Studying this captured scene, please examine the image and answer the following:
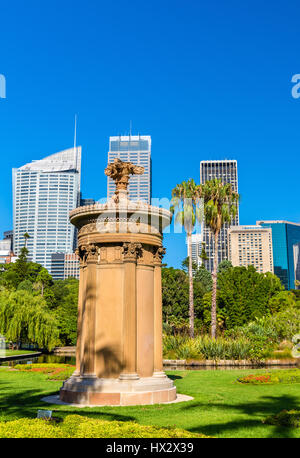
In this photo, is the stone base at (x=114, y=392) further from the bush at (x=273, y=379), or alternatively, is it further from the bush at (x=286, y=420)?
the bush at (x=273, y=379)

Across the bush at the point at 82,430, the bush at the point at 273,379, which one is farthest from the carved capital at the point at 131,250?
the bush at the point at 273,379

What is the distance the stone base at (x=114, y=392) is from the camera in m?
13.5

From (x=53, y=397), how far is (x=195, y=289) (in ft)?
169

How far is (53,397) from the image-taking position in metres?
15.6

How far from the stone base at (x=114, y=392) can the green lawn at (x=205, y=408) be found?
65 centimetres

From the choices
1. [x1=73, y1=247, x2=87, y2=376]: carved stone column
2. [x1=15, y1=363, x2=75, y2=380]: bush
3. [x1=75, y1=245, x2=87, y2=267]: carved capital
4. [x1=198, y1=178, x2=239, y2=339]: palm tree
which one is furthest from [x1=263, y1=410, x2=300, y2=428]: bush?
[x1=198, y1=178, x2=239, y2=339]: palm tree

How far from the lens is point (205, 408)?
12.9m

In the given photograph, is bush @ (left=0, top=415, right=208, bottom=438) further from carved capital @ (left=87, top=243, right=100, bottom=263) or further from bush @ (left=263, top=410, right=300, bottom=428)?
carved capital @ (left=87, top=243, right=100, bottom=263)

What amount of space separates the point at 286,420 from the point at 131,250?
277 inches

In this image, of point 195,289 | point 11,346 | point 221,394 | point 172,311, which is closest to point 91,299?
point 221,394

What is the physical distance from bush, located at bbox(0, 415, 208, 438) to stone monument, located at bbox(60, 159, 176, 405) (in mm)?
4919

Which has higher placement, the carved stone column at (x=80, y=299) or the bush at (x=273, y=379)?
the carved stone column at (x=80, y=299)

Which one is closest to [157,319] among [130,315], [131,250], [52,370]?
[130,315]

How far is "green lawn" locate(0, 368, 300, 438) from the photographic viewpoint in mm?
10047
